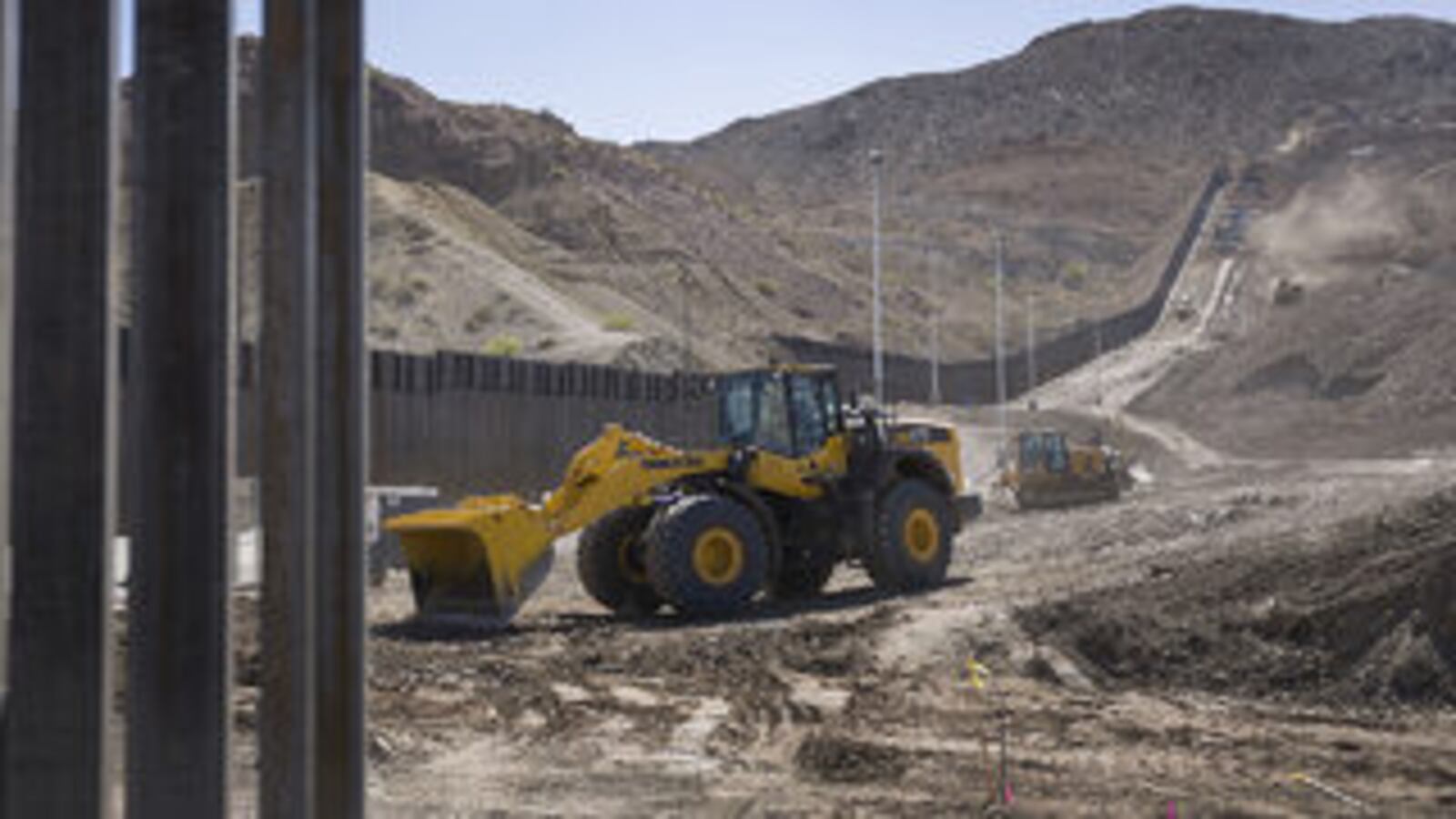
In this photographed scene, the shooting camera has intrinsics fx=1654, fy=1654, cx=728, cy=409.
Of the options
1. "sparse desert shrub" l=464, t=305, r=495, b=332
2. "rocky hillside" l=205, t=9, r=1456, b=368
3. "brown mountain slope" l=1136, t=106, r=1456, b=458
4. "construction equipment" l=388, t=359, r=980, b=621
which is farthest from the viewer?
"rocky hillside" l=205, t=9, r=1456, b=368

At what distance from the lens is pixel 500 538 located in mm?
14070

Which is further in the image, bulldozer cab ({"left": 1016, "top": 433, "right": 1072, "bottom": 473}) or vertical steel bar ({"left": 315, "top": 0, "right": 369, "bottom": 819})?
bulldozer cab ({"left": 1016, "top": 433, "right": 1072, "bottom": 473})

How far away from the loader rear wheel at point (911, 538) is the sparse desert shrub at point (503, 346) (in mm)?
A: 31040

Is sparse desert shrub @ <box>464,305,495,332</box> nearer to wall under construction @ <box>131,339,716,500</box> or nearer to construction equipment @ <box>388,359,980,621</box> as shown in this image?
wall under construction @ <box>131,339,716,500</box>

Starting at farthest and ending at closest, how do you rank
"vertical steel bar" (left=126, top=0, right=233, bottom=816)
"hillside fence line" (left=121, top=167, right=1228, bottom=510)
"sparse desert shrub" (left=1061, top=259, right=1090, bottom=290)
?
1. "sparse desert shrub" (left=1061, top=259, right=1090, bottom=290)
2. "hillside fence line" (left=121, top=167, right=1228, bottom=510)
3. "vertical steel bar" (left=126, top=0, right=233, bottom=816)

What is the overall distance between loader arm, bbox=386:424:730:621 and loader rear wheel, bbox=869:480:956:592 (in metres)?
2.92

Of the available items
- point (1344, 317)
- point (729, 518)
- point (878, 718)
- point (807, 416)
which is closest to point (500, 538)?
point (729, 518)

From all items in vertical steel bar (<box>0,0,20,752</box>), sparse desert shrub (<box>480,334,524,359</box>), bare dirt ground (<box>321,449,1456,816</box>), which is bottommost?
bare dirt ground (<box>321,449,1456,816</box>)

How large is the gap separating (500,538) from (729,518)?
7.35 ft

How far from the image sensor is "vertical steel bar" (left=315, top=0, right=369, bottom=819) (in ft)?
15.0

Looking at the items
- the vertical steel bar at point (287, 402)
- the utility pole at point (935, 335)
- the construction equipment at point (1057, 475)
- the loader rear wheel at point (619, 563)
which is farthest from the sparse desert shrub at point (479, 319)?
the vertical steel bar at point (287, 402)

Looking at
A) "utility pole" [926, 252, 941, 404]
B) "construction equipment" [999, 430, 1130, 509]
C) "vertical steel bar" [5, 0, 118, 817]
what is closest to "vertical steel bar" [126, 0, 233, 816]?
"vertical steel bar" [5, 0, 118, 817]

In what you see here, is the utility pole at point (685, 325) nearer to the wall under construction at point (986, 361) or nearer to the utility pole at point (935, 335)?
the wall under construction at point (986, 361)

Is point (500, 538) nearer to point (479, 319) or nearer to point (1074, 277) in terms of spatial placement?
point (479, 319)
